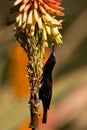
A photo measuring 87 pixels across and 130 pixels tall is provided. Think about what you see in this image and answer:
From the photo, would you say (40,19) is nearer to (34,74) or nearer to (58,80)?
(34,74)

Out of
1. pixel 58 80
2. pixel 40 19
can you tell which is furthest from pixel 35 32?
pixel 58 80

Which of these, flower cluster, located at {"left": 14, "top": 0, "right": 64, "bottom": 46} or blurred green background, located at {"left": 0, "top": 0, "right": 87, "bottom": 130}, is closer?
flower cluster, located at {"left": 14, "top": 0, "right": 64, "bottom": 46}

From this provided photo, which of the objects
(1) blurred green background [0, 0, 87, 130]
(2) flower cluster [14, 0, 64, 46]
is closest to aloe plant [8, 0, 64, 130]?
(2) flower cluster [14, 0, 64, 46]

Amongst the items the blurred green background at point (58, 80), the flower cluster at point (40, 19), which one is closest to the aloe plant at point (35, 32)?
the flower cluster at point (40, 19)

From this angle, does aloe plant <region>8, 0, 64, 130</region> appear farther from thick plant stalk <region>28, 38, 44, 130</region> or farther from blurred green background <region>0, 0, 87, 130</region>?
blurred green background <region>0, 0, 87, 130</region>

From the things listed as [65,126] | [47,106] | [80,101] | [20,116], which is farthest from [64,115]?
[47,106]

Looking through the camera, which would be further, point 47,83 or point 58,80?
point 58,80

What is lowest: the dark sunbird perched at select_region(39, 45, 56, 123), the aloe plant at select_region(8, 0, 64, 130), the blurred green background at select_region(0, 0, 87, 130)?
the blurred green background at select_region(0, 0, 87, 130)
